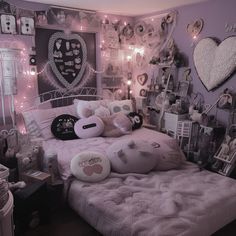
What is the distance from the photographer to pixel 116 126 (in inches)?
128

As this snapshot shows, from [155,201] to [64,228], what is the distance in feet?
2.81

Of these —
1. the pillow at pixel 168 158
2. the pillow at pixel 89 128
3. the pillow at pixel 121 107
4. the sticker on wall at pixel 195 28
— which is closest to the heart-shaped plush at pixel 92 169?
the pillow at pixel 168 158

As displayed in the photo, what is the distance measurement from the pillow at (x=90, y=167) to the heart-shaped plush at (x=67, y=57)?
1689mm

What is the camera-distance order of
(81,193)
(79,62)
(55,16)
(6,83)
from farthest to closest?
(79,62), (55,16), (6,83), (81,193)

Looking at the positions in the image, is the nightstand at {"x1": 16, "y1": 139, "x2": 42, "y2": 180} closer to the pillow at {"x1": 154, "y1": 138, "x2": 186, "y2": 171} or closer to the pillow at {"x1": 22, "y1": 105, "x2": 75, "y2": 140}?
the pillow at {"x1": 22, "y1": 105, "x2": 75, "y2": 140}

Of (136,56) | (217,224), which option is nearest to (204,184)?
(217,224)

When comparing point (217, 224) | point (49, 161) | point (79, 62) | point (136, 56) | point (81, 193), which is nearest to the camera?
point (217, 224)

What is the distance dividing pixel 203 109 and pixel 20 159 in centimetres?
243

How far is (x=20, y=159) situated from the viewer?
2479 millimetres

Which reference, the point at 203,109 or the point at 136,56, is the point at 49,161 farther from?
the point at 136,56

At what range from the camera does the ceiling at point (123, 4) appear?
322cm

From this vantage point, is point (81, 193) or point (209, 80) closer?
point (81, 193)

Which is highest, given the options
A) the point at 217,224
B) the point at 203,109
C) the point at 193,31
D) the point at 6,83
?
the point at 193,31

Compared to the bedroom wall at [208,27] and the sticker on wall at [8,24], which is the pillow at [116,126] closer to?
the bedroom wall at [208,27]
